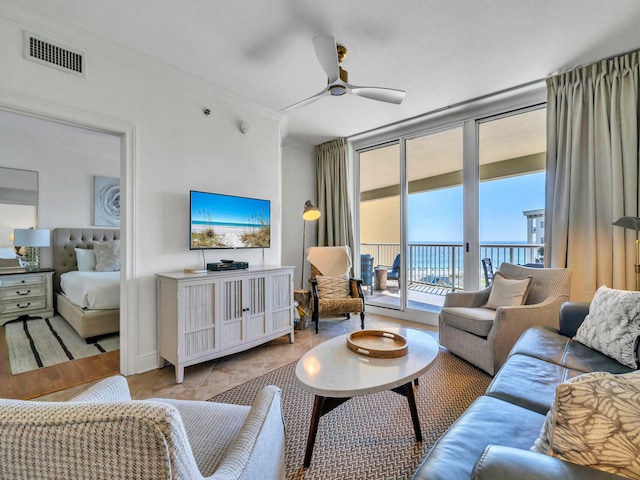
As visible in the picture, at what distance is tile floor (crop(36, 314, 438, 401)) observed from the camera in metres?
2.12

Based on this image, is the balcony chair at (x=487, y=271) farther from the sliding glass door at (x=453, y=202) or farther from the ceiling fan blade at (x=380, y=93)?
the ceiling fan blade at (x=380, y=93)

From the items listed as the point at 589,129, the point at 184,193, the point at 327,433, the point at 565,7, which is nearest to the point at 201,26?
the point at 184,193

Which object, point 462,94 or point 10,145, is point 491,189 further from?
point 10,145

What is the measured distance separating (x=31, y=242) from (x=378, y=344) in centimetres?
464

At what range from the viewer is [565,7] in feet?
6.34

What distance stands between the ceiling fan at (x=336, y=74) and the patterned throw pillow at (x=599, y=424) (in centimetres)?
210

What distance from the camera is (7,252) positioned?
3912mm

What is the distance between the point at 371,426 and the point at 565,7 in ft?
9.67

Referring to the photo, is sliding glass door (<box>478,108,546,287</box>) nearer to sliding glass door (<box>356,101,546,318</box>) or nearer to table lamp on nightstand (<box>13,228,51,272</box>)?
sliding glass door (<box>356,101,546,318</box>)

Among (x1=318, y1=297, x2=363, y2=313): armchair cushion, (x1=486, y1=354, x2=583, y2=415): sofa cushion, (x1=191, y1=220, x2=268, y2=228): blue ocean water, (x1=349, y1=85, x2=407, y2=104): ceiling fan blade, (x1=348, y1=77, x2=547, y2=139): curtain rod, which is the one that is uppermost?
(x1=348, y1=77, x2=547, y2=139): curtain rod

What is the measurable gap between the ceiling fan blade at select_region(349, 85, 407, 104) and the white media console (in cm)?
178

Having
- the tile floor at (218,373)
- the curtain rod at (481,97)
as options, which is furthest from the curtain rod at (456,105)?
the tile floor at (218,373)

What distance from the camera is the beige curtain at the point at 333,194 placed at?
173 inches

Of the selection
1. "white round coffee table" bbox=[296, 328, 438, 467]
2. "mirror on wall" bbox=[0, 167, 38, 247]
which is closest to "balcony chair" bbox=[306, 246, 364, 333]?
"white round coffee table" bbox=[296, 328, 438, 467]
